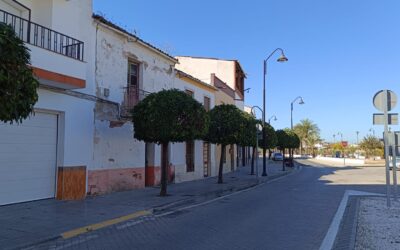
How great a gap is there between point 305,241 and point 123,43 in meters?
11.3

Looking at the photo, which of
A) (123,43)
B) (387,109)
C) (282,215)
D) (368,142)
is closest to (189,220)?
(282,215)

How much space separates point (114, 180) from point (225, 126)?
719 cm

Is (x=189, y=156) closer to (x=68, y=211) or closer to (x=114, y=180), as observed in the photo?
(x=114, y=180)

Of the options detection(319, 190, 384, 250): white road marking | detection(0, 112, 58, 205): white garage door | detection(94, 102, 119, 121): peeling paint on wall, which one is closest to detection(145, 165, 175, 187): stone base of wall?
detection(94, 102, 119, 121): peeling paint on wall

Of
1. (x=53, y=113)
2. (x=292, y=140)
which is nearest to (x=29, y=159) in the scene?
(x=53, y=113)

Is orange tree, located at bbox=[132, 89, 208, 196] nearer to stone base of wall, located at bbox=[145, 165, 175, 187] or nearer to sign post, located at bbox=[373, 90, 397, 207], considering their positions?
stone base of wall, located at bbox=[145, 165, 175, 187]

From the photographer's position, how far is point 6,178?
11.6 metres

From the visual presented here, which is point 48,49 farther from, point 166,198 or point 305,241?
point 305,241

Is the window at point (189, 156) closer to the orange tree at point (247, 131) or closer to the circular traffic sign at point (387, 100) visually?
the orange tree at point (247, 131)

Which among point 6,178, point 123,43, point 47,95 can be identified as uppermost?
point 123,43

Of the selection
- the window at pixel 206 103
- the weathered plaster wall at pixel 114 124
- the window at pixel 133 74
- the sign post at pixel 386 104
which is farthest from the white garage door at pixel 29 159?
the window at pixel 206 103

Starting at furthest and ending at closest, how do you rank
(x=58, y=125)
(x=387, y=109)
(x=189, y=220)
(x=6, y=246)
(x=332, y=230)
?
(x=58, y=125) → (x=387, y=109) → (x=189, y=220) → (x=332, y=230) → (x=6, y=246)

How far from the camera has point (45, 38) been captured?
12.6 m

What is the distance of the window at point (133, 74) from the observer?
17734mm
